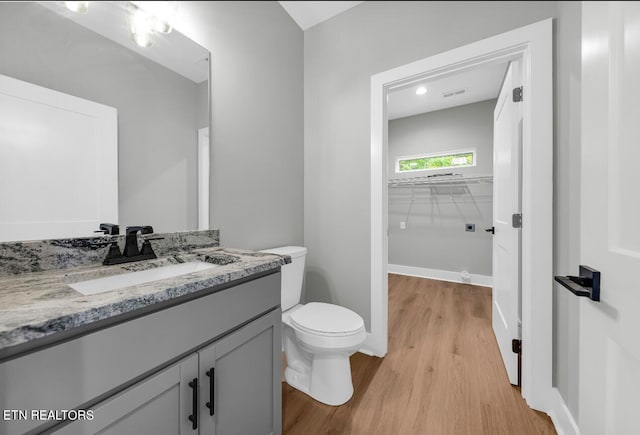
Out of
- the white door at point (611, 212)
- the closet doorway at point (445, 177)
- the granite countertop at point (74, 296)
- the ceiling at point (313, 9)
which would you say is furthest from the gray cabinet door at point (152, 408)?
the closet doorway at point (445, 177)

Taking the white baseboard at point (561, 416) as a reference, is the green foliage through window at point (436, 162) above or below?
above

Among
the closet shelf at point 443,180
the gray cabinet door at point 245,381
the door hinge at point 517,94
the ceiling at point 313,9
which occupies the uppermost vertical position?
the ceiling at point 313,9

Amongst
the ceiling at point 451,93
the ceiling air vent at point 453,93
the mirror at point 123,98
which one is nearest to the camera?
the mirror at point 123,98

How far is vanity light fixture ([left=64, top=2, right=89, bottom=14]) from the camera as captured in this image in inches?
34.9

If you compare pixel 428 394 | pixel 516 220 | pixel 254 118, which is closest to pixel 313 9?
pixel 254 118

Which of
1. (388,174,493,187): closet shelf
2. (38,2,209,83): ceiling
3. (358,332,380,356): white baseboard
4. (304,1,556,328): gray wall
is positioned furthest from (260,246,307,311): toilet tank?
(388,174,493,187): closet shelf

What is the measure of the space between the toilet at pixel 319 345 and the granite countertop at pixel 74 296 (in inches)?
20.7

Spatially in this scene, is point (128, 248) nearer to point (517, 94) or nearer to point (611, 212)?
point (611, 212)

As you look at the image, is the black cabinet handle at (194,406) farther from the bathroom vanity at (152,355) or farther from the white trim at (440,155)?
the white trim at (440,155)

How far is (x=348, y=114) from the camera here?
183 centimetres

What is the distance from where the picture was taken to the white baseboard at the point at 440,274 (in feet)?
10.6

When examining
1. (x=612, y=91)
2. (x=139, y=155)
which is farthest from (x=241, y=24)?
(x=612, y=91)

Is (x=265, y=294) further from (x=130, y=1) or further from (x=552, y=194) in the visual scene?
(x=552, y=194)

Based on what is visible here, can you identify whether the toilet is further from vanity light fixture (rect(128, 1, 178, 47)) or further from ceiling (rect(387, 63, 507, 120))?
ceiling (rect(387, 63, 507, 120))
